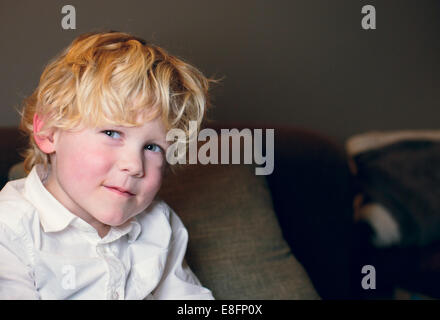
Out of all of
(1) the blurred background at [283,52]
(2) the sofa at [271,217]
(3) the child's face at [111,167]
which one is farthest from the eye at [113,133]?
(1) the blurred background at [283,52]

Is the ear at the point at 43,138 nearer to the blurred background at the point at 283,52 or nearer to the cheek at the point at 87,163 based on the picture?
the cheek at the point at 87,163

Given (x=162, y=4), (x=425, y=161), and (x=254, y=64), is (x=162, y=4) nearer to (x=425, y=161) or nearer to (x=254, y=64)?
(x=254, y=64)

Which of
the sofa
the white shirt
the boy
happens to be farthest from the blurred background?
the white shirt

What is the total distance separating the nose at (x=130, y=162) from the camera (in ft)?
2.98

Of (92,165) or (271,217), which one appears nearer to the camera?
(92,165)

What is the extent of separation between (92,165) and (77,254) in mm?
175

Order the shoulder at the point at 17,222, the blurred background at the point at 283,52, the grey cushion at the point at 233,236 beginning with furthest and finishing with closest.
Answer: the blurred background at the point at 283,52
the grey cushion at the point at 233,236
the shoulder at the point at 17,222

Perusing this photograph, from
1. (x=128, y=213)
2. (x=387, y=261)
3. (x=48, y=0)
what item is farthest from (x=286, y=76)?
(x=128, y=213)

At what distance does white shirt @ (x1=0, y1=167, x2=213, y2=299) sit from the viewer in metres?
0.89

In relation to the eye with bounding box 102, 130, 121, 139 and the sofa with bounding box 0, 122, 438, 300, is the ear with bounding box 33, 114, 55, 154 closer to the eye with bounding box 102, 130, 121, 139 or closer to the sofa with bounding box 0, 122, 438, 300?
the eye with bounding box 102, 130, 121, 139

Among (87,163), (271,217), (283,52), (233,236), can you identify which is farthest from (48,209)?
(283,52)

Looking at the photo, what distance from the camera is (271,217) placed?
136 centimetres

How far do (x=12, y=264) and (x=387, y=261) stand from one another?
140cm

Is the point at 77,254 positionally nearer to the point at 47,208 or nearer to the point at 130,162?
the point at 47,208
